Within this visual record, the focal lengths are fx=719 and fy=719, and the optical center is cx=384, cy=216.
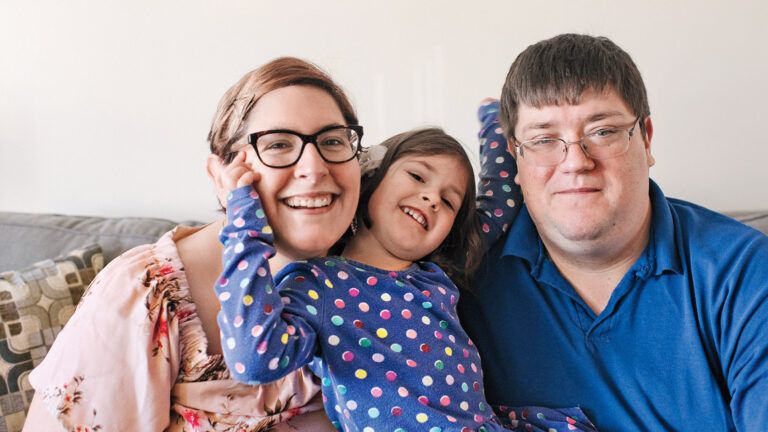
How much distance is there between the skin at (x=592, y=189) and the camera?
153 centimetres

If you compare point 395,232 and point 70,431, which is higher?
point 395,232

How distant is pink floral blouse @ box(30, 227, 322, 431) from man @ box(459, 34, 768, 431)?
61 centimetres

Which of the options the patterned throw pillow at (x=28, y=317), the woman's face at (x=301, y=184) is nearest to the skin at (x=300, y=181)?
the woman's face at (x=301, y=184)

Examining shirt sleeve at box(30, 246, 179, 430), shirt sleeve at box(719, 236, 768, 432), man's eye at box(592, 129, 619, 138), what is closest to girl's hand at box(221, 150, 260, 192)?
shirt sleeve at box(30, 246, 179, 430)

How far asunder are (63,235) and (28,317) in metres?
0.45

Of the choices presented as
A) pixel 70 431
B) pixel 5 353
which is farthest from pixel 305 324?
pixel 5 353

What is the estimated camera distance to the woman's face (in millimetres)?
1334

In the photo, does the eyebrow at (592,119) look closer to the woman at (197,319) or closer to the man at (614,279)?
the man at (614,279)

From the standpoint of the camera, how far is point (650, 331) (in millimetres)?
1567

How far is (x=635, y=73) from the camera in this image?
5.24ft

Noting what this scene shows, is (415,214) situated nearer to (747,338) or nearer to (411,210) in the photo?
(411,210)

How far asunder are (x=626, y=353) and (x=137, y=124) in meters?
1.79

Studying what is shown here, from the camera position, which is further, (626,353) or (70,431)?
(626,353)

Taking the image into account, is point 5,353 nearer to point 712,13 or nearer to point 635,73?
point 635,73
